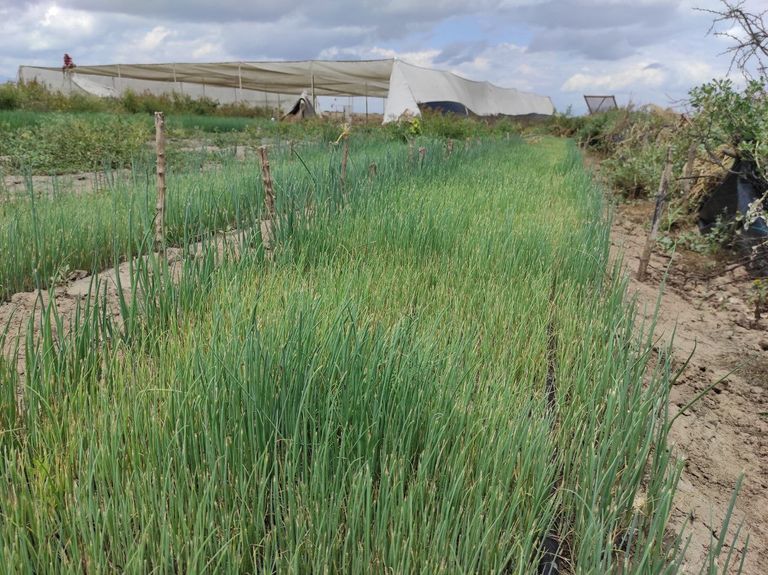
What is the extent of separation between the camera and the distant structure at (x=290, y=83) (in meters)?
15.6

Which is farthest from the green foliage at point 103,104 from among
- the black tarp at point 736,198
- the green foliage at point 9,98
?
the black tarp at point 736,198

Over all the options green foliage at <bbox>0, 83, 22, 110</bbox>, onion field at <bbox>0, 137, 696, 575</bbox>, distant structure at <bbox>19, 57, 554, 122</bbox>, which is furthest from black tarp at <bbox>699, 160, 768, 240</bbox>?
green foliage at <bbox>0, 83, 22, 110</bbox>

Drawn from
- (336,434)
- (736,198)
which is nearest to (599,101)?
(736,198)

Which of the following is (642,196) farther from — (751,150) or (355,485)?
A: (355,485)

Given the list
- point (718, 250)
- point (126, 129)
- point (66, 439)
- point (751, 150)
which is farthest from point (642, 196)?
point (66, 439)

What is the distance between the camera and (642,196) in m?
6.54

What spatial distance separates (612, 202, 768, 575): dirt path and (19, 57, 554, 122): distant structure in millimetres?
12467

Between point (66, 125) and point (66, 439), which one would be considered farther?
point (66, 125)

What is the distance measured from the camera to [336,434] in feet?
3.94

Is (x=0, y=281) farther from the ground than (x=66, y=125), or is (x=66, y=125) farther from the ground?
(x=66, y=125)

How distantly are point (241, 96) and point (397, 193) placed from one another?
17785 millimetres

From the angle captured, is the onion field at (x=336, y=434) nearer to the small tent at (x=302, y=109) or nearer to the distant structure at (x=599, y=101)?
the small tent at (x=302, y=109)

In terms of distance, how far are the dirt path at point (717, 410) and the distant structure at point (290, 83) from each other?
12.5m

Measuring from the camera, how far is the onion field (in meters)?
0.92
